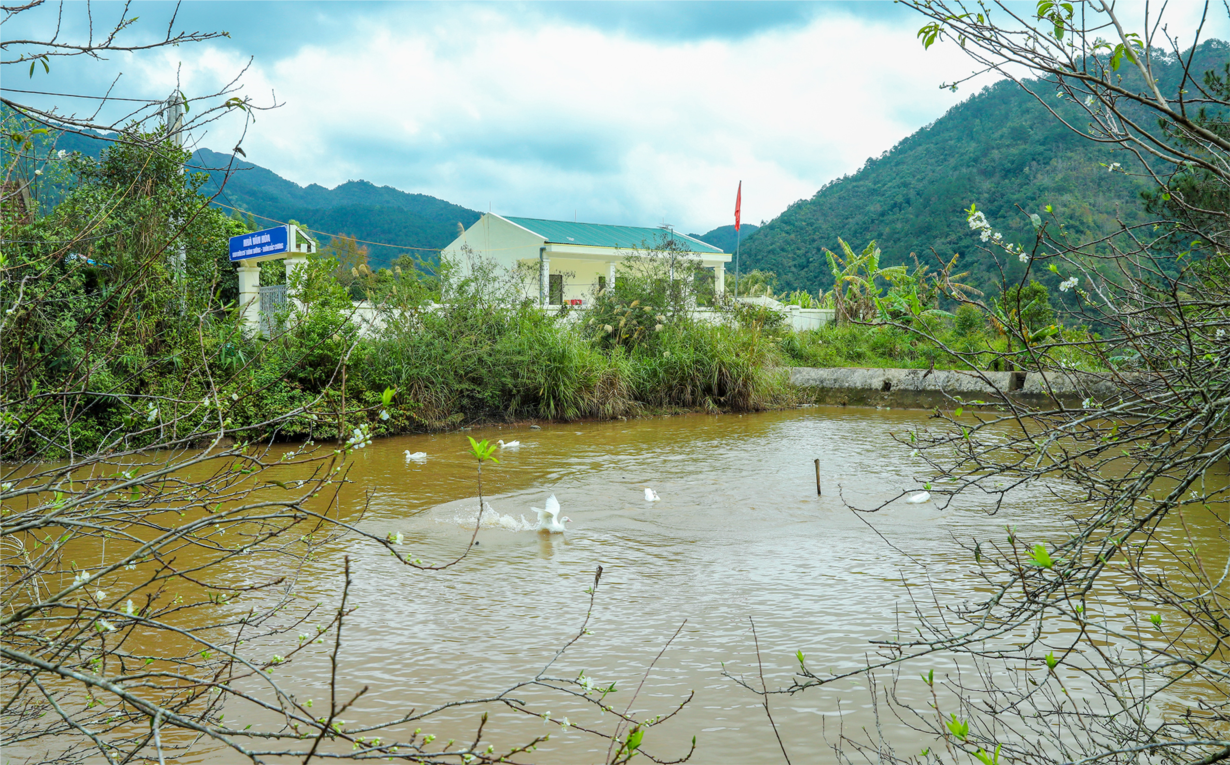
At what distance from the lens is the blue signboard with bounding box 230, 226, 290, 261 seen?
13594 mm

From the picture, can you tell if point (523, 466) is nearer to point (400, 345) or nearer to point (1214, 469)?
point (400, 345)

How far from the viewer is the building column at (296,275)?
12625mm

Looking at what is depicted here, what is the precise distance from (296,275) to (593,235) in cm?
2010

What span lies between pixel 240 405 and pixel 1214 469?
39.0ft

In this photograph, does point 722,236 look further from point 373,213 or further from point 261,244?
point 261,244

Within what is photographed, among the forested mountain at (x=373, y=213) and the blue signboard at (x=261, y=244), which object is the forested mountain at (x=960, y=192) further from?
the forested mountain at (x=373, y=213)

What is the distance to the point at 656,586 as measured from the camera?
599 centimetres

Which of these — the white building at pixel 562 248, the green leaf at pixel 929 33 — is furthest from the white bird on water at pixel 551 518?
the white building at pixel 562 248

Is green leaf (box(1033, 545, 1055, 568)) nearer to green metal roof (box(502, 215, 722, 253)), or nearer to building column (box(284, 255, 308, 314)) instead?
building column (box(284, 255, 308, 314))

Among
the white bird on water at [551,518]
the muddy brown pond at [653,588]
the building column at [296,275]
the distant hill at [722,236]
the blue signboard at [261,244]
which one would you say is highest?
the distant hill at [722,236]

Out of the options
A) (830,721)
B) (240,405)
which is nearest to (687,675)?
(830,721)

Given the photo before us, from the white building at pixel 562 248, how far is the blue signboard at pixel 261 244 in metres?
12.8

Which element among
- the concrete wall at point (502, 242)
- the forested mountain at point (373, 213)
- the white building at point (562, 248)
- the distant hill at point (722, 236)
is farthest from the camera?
the distant hill at point (722, 236)

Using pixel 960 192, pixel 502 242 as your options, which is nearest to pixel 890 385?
pixel 960 192
